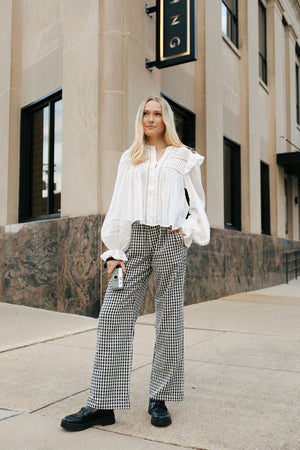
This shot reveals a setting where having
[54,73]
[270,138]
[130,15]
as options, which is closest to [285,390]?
[130,15]

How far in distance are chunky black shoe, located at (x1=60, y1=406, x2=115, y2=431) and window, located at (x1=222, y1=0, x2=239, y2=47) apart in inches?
387

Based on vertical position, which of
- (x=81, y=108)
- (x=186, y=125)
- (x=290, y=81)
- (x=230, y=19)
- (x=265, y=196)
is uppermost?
(x=290, y=81)

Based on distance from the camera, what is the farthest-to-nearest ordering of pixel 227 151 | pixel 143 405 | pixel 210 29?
pixel 227 151 < pixel 210 29 < pixel 143 405

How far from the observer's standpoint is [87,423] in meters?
2.53

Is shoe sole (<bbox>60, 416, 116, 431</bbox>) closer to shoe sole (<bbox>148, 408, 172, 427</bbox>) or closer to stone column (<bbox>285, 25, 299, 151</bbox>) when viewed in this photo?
shoe sole (<bbox>148, 408, 172, 427</bbox>)

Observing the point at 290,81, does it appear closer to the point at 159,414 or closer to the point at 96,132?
the point at 96,132

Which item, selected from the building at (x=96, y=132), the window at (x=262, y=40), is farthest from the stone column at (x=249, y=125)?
the window at (x=262, y=40)

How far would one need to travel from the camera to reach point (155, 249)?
2730 mm

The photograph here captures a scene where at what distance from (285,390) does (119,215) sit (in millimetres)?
1757

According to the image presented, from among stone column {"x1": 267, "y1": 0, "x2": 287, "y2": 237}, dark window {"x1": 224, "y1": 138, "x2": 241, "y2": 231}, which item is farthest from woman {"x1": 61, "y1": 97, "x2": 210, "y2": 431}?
stone column {"x1": 267, "y1": 0, "x2": 287, "y2": 237}

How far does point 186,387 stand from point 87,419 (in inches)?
39.7

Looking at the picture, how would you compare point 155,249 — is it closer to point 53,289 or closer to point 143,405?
point 143,405

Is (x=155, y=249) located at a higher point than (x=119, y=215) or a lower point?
lower

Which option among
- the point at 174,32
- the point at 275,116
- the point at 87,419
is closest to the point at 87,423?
the point at 87,419
